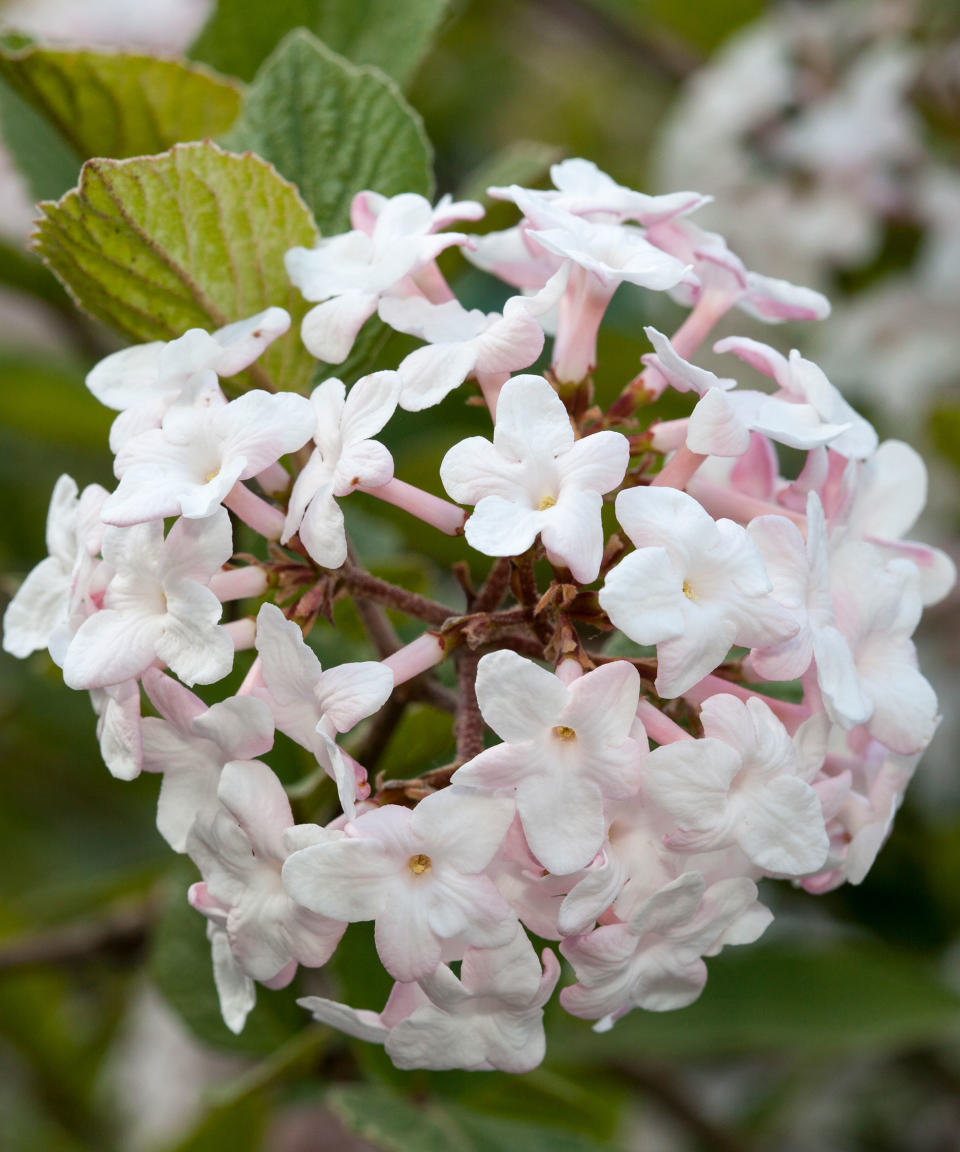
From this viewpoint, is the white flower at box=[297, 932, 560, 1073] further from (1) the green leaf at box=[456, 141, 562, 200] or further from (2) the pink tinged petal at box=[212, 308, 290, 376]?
(1) the green leaf at box=[456, 141, 562, 200]

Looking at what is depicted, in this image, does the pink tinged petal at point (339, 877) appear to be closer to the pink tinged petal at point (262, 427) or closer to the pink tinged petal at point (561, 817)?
the pink tinged petal at point (561, 817)

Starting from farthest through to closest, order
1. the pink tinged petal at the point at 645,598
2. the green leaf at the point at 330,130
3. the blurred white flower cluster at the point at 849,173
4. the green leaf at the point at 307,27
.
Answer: the blurred white flower cluster at the point at 849,173, the green leaf at the point at 307,27, the green leaf at the point at 330,130, the pink tinged petal at the point at 645,598

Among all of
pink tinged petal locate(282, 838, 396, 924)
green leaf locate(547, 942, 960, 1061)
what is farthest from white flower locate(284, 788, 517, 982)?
green leaf locate(547, 942, 960, 1061)

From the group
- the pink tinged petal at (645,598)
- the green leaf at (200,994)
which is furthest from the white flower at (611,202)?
the green leaf at (200,994)

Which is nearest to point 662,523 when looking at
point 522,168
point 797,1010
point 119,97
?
point 522,168

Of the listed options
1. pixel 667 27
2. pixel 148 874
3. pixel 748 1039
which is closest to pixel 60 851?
pixel 148 874

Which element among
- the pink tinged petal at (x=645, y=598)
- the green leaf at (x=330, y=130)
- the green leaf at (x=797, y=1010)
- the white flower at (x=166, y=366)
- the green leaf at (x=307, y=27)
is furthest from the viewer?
the green leaf at (x=797, y=1010)

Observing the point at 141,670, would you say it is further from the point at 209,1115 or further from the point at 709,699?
the point at 209,1115

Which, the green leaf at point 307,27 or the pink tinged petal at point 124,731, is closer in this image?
the pink tinged petal at point 124,731
